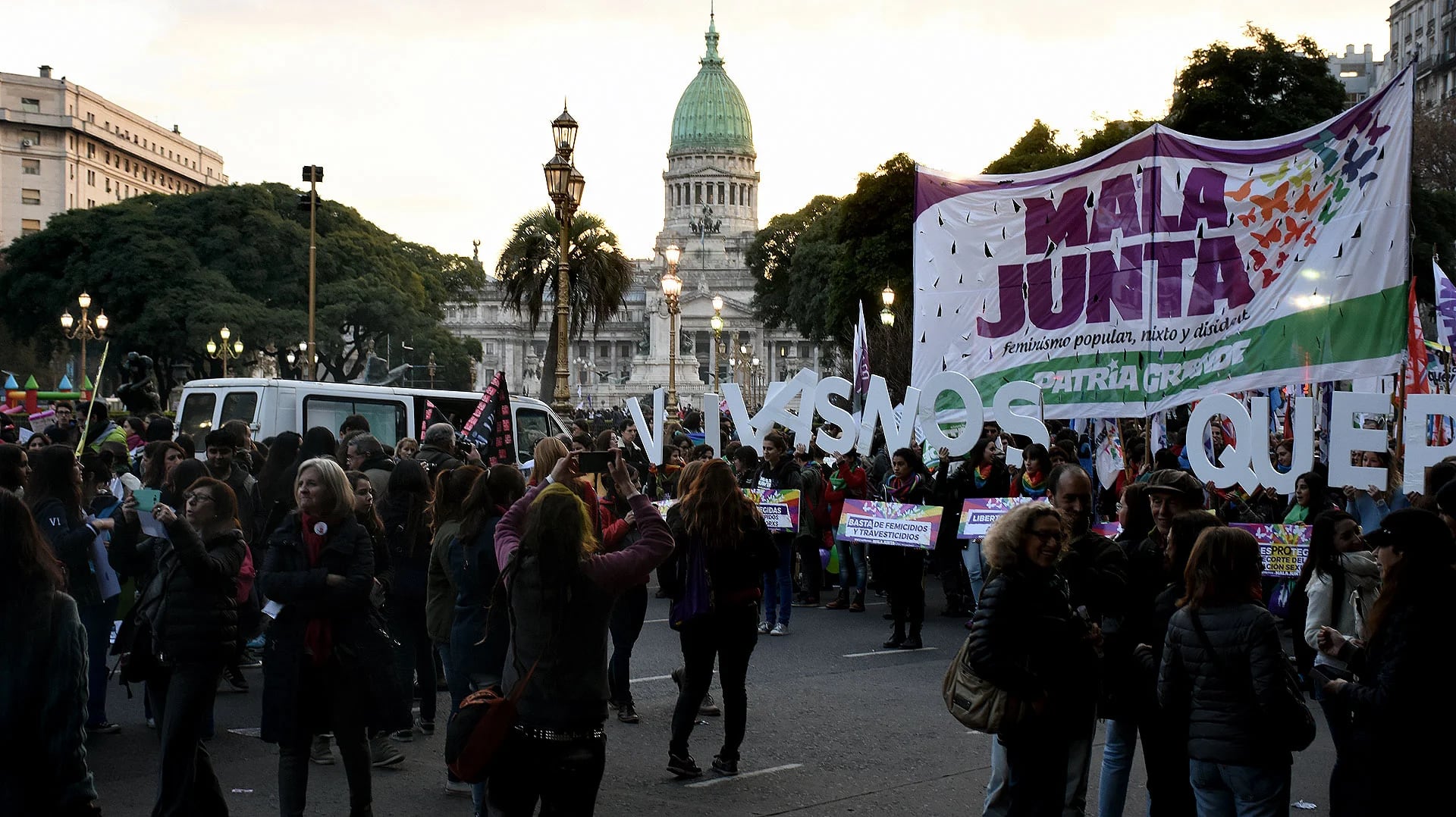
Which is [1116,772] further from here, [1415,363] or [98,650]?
[1415,363]

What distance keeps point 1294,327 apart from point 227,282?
1781 inches

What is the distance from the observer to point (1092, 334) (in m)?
11.0

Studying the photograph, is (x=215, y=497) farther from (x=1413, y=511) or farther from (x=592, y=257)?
(x=592, y=257)

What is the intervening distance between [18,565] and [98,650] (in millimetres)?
4650

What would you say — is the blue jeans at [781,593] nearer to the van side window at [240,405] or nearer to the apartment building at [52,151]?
the van side window at [240,405]

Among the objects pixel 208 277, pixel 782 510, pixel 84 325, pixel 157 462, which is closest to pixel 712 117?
pixel 208 277

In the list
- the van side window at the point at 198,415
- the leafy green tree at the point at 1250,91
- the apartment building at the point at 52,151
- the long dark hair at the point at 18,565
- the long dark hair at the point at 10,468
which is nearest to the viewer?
the long dark hair at the point at 18,565

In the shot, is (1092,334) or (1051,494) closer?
(1051,494)

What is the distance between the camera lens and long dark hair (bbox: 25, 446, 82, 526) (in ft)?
21.7

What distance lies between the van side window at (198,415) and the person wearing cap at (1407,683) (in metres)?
13.4

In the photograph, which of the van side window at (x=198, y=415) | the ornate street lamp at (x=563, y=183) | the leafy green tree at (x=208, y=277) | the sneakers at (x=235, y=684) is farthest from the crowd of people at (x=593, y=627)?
the leafy green tree at (x=208, y=277)

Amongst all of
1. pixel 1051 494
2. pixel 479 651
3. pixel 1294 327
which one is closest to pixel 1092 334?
pixel 1294 327

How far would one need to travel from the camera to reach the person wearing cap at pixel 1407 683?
443 centimetres

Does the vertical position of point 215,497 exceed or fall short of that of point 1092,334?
it falls short
